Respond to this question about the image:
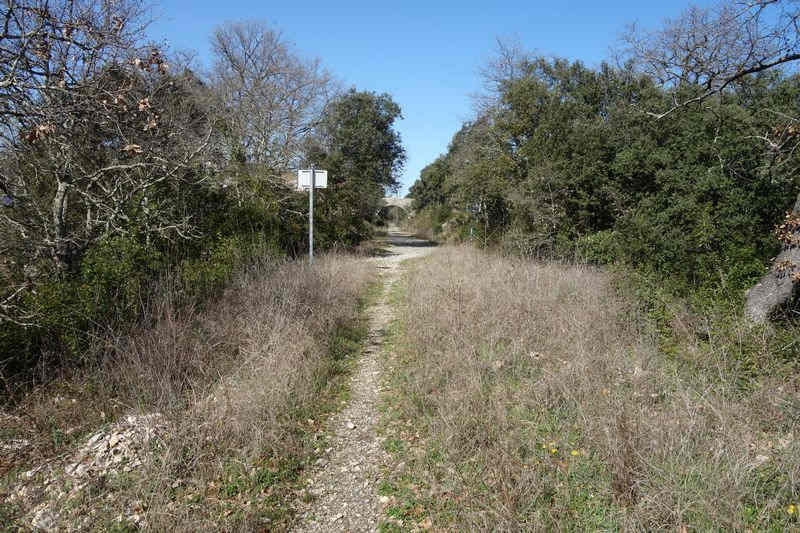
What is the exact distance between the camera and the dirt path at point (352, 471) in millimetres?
3180

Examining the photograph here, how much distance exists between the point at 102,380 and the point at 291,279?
11.6 feet

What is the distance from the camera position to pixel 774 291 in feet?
19.8

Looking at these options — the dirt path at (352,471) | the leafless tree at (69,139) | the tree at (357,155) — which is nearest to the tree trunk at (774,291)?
the dirt path at (352,471)

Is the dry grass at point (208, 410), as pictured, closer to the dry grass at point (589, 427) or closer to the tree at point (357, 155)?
the dry grass at point (589, 427)

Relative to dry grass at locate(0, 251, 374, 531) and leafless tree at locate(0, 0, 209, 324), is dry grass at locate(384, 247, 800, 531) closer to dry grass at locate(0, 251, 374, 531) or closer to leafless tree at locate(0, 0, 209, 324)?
dry grass at locate(0, 251, 374, 531)

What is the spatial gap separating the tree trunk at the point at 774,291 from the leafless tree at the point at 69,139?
7468mm

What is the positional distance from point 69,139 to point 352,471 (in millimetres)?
5682

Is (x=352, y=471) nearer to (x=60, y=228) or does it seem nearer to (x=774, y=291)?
(x=60, y=228)

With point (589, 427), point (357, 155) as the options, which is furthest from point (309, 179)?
point (357, 155)

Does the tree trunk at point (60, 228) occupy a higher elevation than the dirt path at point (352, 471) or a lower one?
higher

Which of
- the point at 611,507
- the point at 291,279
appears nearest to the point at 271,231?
the point at 291,279

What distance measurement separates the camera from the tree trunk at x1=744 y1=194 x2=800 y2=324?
5.90m

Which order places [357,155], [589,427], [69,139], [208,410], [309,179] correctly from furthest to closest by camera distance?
[357,155]
[309,179]
[69,139]
[208,410]
[589,427]

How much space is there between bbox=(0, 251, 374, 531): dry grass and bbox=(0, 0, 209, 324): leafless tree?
1092 mm
